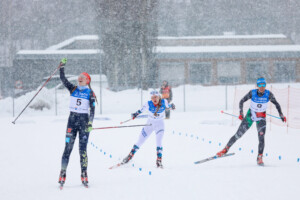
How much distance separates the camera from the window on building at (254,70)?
1489 inches

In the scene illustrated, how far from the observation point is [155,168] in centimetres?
775

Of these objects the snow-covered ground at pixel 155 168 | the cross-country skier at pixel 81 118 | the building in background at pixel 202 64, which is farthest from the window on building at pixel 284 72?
the cross-country skier at pixel 81 118

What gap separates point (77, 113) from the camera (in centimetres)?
630

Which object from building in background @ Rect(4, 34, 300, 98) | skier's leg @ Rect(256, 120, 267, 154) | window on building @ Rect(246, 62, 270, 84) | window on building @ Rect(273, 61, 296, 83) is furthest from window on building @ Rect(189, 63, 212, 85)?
skier's leg @ Rect(256, 120, 267, 154)

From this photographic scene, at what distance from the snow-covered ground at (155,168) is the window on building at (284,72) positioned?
2583cm

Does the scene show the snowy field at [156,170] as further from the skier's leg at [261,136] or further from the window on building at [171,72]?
the window on building at [171,72]

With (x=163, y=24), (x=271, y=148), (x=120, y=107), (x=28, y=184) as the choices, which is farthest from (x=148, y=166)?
(x=163, y=24)

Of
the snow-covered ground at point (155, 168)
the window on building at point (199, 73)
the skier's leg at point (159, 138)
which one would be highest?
the window on building at point (199, 73)

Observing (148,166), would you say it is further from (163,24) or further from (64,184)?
(163,24)

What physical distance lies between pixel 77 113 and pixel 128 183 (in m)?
1.64

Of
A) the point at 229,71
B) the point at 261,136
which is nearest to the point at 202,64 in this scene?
the point at 229,71

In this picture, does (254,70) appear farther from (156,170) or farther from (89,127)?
(89,127)

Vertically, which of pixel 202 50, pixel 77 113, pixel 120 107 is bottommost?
pixel 120 107

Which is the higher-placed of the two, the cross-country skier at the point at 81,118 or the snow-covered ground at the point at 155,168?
the cross-country skier at the point at 81,118
